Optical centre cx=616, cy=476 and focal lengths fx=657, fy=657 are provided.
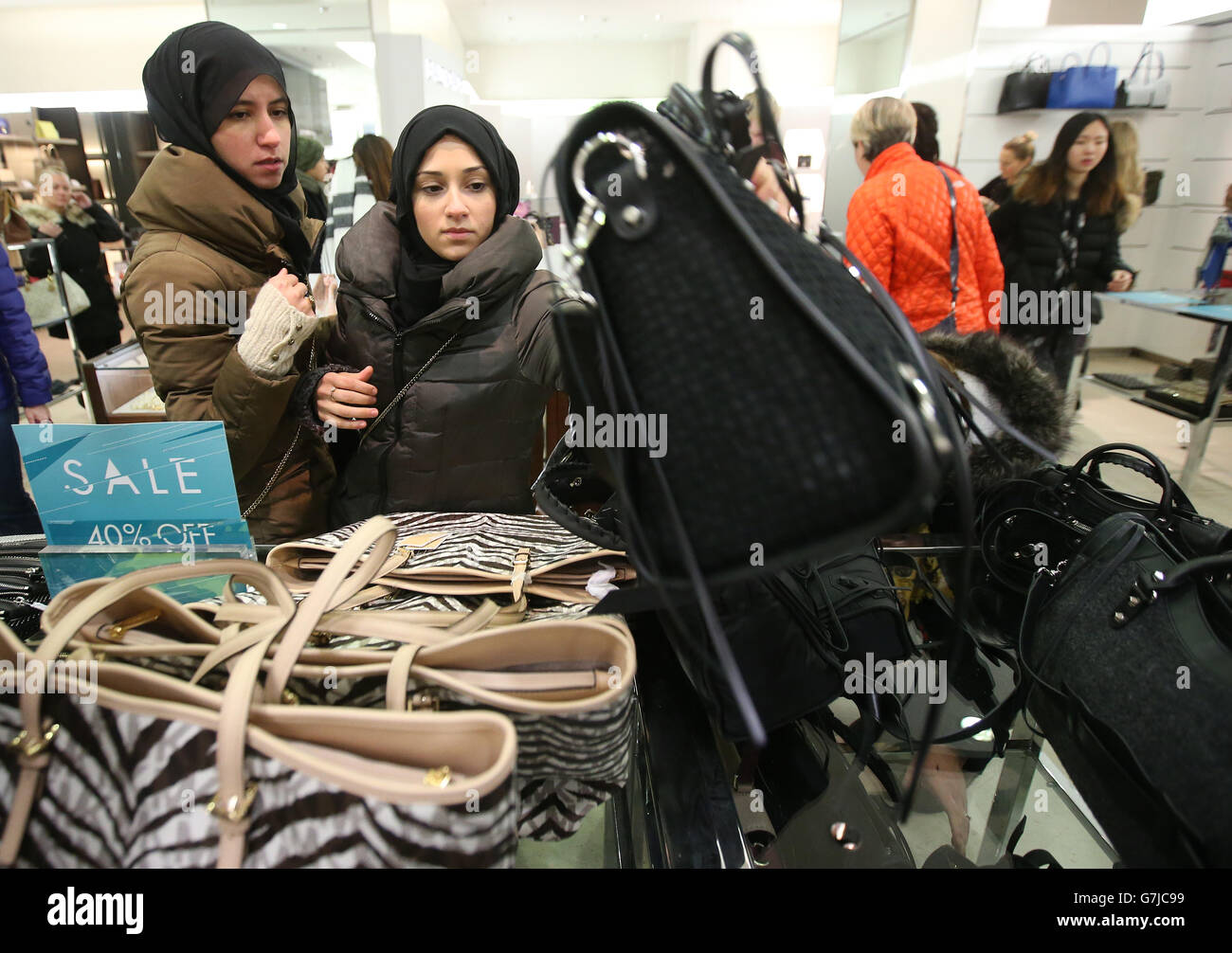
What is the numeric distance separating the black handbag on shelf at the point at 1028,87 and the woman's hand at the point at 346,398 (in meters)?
5.01

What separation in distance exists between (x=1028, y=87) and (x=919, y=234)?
11.2ft

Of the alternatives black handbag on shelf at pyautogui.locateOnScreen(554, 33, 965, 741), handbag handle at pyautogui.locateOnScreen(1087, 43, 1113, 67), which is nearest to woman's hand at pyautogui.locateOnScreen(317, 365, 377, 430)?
black handbag on shelf at pyautogui.locateOnScreen(554, 33, 965, 741)

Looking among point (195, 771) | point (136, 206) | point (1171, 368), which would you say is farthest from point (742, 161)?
point (1171, 368)

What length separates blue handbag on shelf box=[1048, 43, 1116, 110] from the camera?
4.22 metres

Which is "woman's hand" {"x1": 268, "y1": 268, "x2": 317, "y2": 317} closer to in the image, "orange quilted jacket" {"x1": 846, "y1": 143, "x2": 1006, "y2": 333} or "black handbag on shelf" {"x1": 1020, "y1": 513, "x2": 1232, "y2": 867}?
"black handbag on shelf" {"x1": 1020, "y1": 513, "x2": 1232, "y2": 867}

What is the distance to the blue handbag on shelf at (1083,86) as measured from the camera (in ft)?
13.9

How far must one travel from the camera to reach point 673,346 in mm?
410

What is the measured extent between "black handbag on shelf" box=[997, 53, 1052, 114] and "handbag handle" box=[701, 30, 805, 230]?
5005 mm

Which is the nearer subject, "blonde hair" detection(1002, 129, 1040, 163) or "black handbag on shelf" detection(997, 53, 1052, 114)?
"blonde hair" detection(1002, 129, 1040, 163)

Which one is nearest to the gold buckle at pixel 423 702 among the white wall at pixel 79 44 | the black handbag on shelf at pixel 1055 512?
the black handbag on shelf at pixel 1055 512

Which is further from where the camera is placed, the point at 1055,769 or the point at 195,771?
the point at 1055,769

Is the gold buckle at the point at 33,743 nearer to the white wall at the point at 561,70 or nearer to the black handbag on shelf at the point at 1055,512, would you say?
the black handbag on shelf at the point at 1055,512
